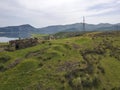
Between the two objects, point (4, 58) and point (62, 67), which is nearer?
point (62, 67)

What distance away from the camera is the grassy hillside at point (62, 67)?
52.1 metres

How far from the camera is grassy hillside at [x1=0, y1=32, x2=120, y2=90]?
52062 millimetres

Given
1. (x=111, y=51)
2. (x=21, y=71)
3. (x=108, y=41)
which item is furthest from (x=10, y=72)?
(x=108, y=41)

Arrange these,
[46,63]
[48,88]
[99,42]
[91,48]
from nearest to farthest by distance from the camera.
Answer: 1. [48,88]
2. [46,63]
3. [91,48]
4. [99,42]

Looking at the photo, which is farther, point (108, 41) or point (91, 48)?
point (108, 41)

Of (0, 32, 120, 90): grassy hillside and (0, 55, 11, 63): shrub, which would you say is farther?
(0, 55, 11, 63): shrub

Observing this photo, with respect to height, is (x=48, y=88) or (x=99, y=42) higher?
(x=99, y=42)

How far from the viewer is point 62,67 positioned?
57.3 meters

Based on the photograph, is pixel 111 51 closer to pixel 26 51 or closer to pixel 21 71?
pixel 26 51

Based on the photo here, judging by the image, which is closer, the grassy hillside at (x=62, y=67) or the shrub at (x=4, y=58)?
the grassy hillside at (x=62, y=67)

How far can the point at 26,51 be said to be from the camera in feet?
224

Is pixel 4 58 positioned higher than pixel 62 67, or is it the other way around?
pixel 4 58

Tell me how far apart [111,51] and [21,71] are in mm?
30460

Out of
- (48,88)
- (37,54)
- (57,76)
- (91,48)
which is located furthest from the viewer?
(91,48)
